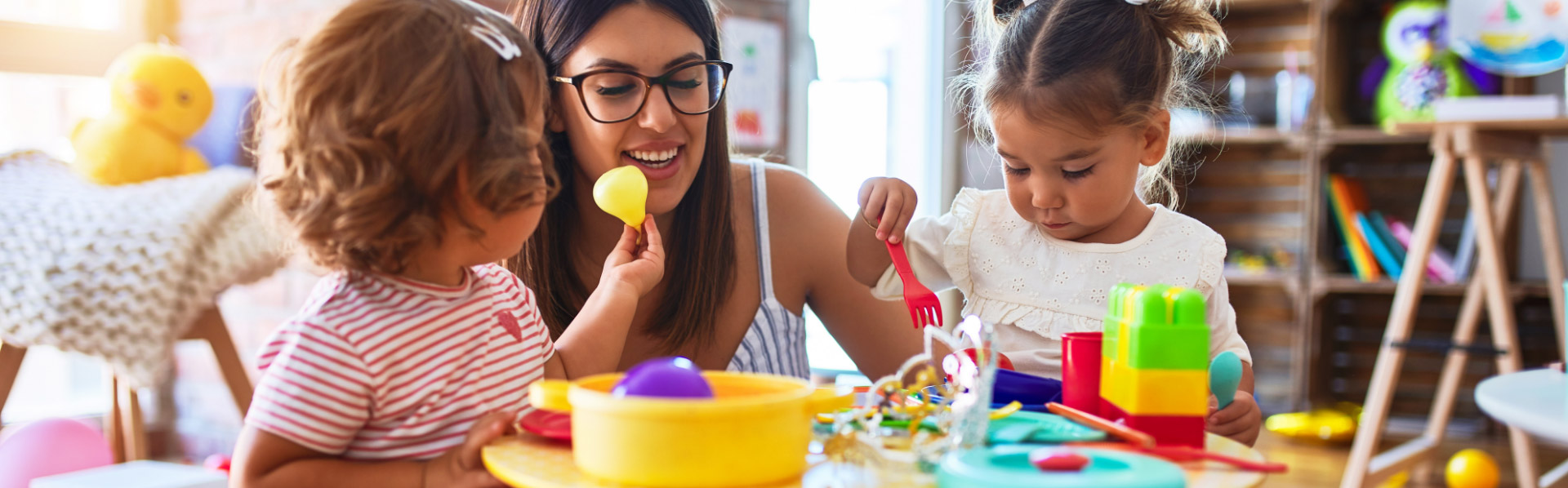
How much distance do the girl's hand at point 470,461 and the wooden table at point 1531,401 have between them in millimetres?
664

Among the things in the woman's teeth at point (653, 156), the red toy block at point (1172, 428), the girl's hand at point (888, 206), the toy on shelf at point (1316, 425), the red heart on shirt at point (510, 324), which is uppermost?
the woman's teeth at point (653, 156)

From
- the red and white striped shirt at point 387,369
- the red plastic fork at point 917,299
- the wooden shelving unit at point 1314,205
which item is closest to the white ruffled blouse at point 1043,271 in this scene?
the red plastic fork at point 917,299

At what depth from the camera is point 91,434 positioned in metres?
1.48

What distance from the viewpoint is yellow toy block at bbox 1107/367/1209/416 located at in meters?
0.64

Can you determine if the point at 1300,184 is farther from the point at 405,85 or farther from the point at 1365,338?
the point at 405,85

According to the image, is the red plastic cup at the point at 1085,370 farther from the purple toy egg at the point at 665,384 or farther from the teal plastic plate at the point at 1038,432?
the purple toy egg at the point at 665,384

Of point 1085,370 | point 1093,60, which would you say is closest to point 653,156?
point 1093,60

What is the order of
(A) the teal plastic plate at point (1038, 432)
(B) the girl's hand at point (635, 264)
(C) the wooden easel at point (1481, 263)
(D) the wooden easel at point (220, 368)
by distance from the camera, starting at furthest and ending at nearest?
(C) the wooden easel at point (1481, 263) < (D) the wooden easel at point (220, 368) < (B) the girl's hand at point (635, 264) < (A) the teal plastic plate at point (1038, 432)

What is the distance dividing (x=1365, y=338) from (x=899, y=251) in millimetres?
2844

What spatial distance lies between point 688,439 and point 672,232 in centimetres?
74

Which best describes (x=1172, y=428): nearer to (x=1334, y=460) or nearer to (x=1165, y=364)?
(x=1165, y=364)

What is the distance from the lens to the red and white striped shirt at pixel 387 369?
2.08ft

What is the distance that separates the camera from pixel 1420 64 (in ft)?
9.70

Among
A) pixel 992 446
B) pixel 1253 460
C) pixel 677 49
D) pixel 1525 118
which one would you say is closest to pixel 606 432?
pixel 992 446
